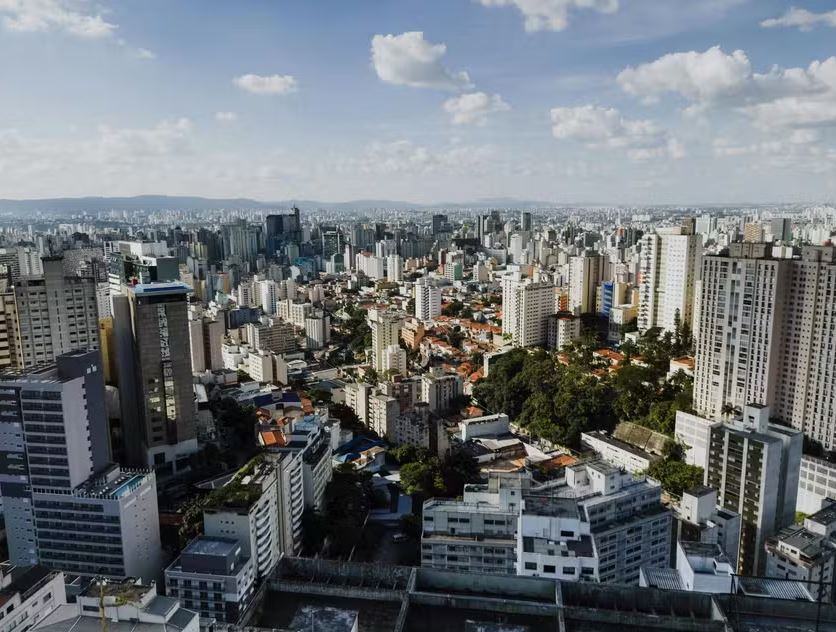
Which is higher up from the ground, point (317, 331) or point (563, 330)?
point (563, 330)

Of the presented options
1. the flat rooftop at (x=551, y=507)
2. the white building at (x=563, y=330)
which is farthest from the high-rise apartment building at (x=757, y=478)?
the white building at (x=563, y=330)

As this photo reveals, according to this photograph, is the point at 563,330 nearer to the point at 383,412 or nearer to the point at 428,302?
the point at 428,302

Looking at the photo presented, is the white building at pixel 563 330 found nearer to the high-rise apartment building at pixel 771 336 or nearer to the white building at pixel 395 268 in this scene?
the high-rise apartment building at pixel 771 336

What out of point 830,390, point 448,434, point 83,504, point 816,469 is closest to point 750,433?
point 816,469

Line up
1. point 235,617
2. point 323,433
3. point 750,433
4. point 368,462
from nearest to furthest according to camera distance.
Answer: point 235,617 → point 750,433 → point 323,433 → point 368,462

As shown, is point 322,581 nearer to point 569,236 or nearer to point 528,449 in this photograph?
point 528,449

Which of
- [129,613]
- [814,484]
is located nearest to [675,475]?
[814,484]
